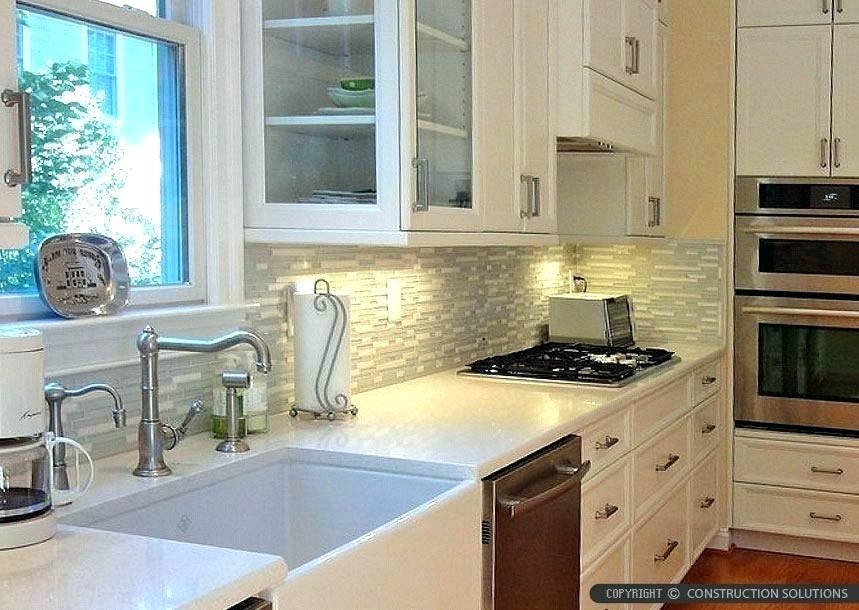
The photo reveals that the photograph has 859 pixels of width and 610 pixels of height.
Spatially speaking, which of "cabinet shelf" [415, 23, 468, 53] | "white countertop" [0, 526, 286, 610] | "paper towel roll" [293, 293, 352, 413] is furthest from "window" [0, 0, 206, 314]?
"white countertop" [0, 526, 286, 610]

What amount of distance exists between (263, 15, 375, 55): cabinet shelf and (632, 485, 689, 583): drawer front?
165 cm

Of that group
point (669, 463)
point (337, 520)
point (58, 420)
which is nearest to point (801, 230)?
point (669, 463)

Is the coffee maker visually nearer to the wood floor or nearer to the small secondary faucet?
the small secondary faucet

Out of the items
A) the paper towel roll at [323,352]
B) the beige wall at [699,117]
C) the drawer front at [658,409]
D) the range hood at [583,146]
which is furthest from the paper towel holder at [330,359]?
the beige wall at [699,117]

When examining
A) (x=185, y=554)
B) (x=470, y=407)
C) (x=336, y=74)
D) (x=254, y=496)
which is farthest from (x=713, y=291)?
(x=185, y=554)

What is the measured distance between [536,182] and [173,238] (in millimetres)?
1167

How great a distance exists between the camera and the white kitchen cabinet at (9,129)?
5.08 feet

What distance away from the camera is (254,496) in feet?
7.25

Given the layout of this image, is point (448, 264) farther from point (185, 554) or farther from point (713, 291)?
point (185, 554)

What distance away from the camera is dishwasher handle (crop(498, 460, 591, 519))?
2.24 metres

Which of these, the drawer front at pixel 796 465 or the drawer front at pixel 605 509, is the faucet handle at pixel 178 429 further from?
the drawer front at pixel 796 465

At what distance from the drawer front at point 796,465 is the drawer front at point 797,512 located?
1.3 inches

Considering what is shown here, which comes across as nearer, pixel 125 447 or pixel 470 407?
pixel 125 447

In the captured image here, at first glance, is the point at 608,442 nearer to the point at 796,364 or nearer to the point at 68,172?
the point at 68,172
